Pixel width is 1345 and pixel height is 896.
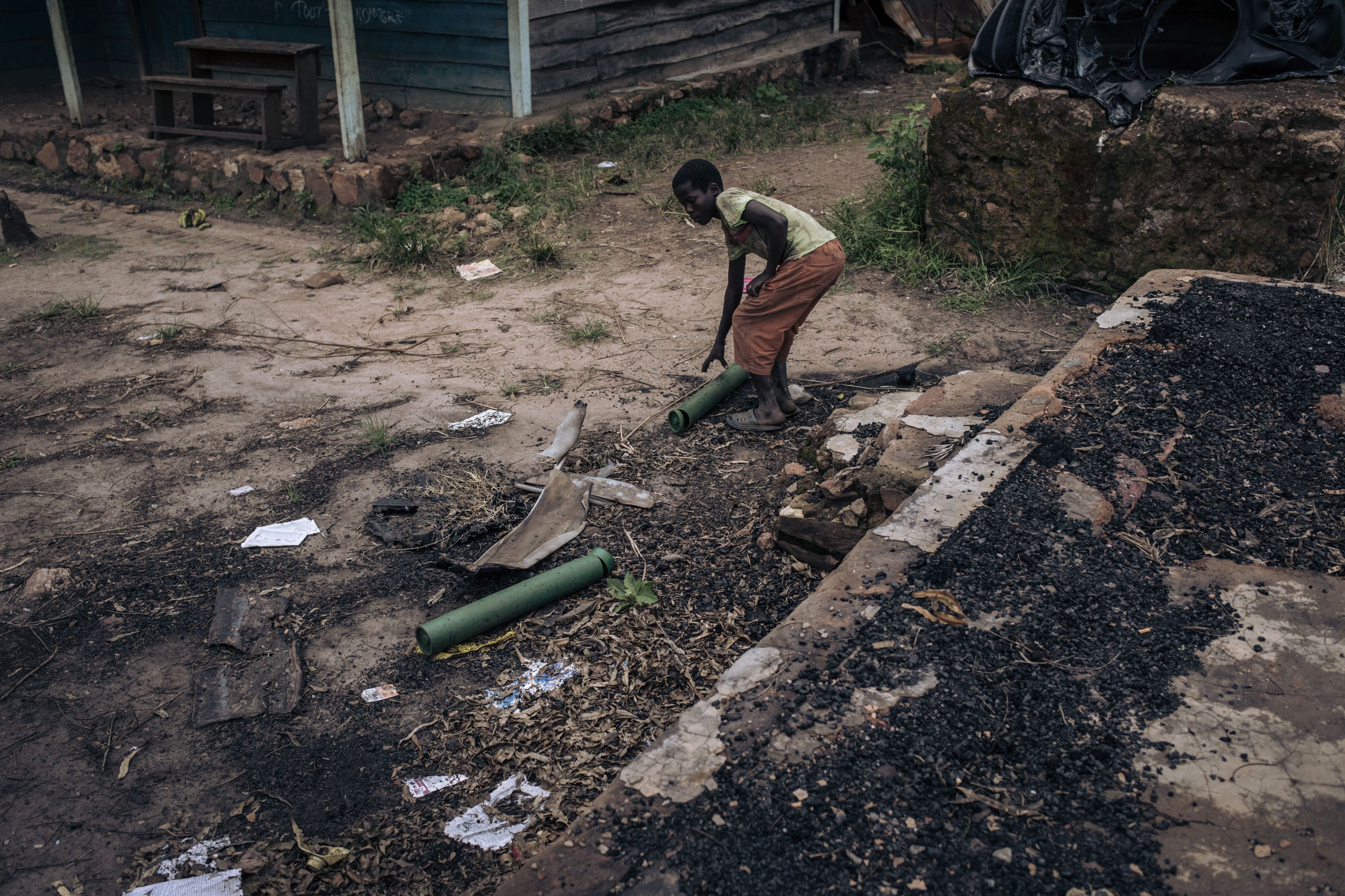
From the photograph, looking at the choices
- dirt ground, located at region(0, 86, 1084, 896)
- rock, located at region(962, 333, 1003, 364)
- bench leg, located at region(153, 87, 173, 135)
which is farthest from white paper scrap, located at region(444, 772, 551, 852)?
bench leg, located at region(153, 87, 173, 135)

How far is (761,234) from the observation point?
392cm

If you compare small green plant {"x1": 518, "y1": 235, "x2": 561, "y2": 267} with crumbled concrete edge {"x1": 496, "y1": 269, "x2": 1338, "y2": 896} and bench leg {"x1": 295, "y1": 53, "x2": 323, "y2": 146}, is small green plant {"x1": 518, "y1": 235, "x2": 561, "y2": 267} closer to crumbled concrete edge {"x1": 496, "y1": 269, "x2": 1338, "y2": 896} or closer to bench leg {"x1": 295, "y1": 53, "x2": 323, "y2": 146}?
bench leg {"x1": 295, "y1": 53, "x2": 323, "y2": 146}

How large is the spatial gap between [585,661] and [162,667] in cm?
139

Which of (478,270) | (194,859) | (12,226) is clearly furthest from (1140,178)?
(12,226)

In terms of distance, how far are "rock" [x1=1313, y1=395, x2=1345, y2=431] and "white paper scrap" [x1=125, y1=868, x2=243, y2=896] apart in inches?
135

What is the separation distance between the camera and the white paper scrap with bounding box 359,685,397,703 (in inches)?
111

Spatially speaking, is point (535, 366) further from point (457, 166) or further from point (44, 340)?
point (457, 166)

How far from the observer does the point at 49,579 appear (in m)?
3.31

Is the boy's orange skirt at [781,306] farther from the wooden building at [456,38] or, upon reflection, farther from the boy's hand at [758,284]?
the wooden building at [456,38]

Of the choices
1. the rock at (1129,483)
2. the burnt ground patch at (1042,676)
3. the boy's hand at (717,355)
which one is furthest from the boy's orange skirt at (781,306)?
the rock at (1129,483)

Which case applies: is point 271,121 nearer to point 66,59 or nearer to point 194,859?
point 66,59

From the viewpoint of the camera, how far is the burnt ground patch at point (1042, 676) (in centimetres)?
161

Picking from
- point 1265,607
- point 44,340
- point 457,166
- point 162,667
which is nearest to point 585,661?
point 162,667

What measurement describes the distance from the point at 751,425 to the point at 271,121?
6.05 meters
